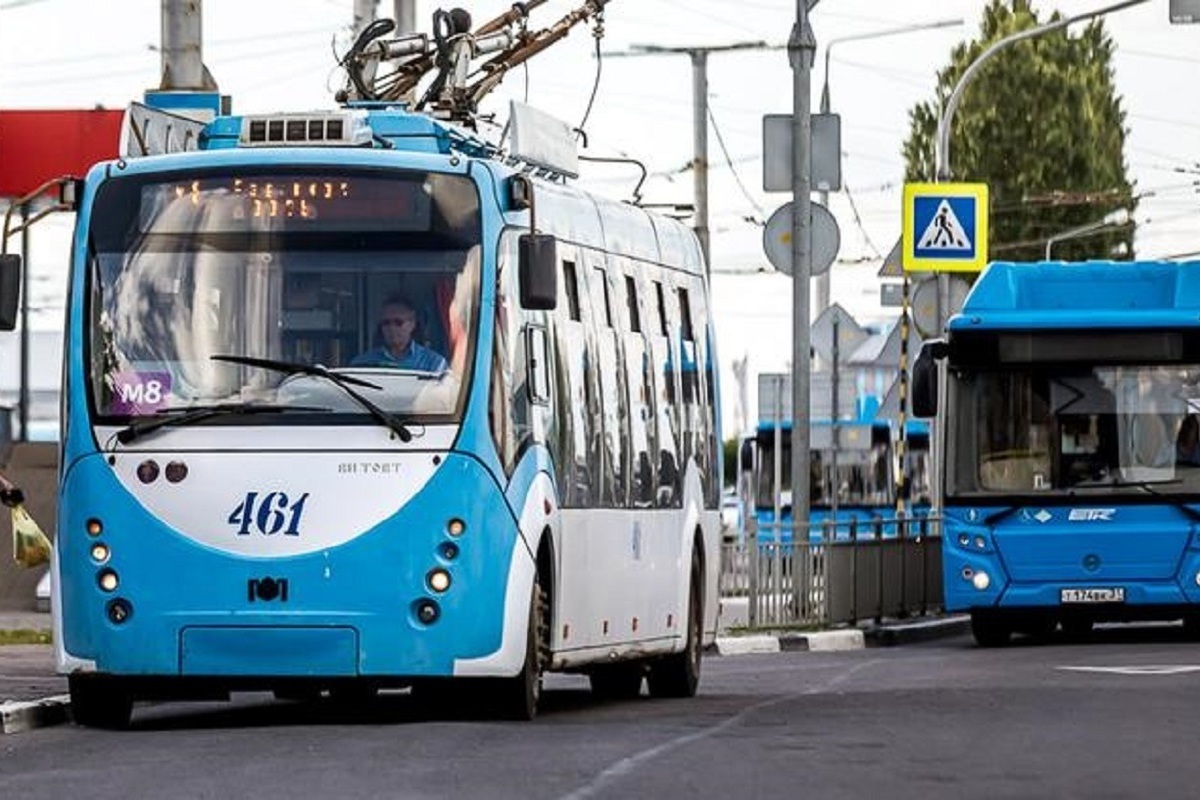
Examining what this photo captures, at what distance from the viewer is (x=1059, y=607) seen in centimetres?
3269

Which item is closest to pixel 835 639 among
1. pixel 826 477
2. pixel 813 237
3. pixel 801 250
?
pixel 801 250

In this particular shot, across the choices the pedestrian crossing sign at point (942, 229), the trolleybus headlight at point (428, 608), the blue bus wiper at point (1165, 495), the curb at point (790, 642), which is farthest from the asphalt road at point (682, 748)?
the pedestrian crossing sign at point (942, 229)

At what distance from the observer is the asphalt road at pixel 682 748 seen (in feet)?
47.8

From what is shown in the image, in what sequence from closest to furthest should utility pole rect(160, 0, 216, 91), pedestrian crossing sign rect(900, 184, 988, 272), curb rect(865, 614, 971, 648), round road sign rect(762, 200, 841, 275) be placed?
utility pole rect(160, 0, 216, 91) < curb rect(865, 614, 971, 648) < round road sign rect(762, 200, 841, 275) < pedestrian crossing sign rect(900, 184, 988, 272)

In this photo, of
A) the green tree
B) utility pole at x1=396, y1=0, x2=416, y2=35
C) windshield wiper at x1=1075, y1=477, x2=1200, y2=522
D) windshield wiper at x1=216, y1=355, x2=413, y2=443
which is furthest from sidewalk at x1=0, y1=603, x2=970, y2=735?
the green tree

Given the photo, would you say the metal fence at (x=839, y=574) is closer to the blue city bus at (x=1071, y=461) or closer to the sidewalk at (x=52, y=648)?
the sidewalk at (x=52, y=648)

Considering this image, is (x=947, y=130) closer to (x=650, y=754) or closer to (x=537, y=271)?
(x=537, y=271)

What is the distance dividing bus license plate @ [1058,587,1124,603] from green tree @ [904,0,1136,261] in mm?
59013

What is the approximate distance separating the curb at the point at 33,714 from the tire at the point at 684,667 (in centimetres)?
453

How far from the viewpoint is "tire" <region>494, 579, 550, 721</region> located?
1928cm

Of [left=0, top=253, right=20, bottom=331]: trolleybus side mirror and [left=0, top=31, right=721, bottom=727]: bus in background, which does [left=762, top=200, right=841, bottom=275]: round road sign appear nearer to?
[left=0, top=31, right=721, bottom=727]: bus in background

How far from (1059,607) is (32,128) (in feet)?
31.8

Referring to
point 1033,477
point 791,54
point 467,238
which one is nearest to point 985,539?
point 1033,477

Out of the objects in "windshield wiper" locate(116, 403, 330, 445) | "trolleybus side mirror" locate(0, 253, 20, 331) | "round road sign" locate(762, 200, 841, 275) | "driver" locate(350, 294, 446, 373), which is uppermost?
"round road sign" locate(762, 200, 841, 275)
